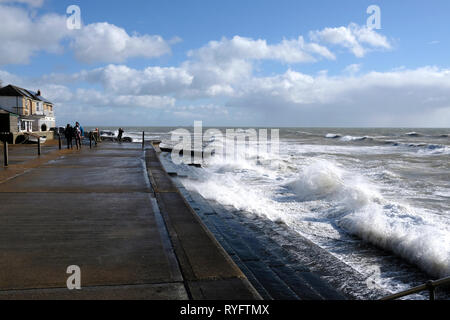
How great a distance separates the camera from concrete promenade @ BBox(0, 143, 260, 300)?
336 centimetres

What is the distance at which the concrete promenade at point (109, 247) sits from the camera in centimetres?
336

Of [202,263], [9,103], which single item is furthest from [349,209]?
[9,103]

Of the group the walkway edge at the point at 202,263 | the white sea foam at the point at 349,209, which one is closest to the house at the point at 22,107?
the white sea foam at the point at 349,209

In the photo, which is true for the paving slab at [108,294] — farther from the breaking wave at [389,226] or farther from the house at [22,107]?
the house at [22,107]

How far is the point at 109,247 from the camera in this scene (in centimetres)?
450

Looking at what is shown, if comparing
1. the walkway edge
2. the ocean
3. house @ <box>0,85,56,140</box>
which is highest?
house @ <box>0,85,56,140</box>

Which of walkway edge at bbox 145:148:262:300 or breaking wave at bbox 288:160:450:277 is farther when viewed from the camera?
breaking wave at bbox 288:160:450:277
